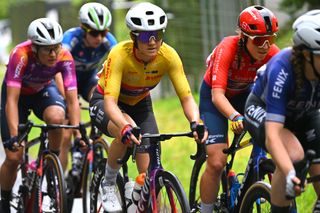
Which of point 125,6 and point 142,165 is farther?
point 125,6

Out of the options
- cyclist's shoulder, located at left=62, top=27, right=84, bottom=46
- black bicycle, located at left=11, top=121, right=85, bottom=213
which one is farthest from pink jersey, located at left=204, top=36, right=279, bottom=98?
cyclist's shoulder, located at left=62, top=27, right=84, bottom=46

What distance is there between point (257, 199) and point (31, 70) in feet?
10.8

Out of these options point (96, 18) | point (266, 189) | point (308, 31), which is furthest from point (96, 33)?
point (308, 31)

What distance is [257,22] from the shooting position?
23.7ft

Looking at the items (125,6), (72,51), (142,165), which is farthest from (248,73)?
(125,6)

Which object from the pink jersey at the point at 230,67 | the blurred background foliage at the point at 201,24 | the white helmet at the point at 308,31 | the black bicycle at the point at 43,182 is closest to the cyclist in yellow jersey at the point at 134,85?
the pink jersey at the point at 230,67

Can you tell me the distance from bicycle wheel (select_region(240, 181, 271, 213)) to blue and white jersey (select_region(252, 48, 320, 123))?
26.7 inches

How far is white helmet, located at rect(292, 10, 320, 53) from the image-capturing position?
224 inches

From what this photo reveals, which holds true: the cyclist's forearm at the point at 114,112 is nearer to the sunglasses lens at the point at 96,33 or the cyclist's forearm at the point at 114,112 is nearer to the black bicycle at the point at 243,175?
the black bicycle at the point at 243,175

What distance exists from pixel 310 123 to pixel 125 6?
2356 centimetres

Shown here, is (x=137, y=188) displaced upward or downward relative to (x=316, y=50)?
downward

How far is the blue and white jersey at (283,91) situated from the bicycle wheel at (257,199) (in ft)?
2.23

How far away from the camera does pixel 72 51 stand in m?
10.7

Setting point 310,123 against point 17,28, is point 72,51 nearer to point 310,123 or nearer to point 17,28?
point 310,123
